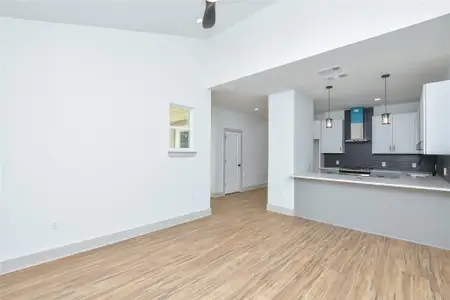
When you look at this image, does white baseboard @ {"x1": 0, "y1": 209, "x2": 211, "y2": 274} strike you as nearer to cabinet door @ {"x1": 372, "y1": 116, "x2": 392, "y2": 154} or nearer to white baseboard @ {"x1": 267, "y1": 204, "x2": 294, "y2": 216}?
white baseboard @ {"x1": 267, "y1": 204, "x2": 294, "y2": 216}

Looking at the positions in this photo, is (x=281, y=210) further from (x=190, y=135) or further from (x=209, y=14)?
(x=209, y=14)

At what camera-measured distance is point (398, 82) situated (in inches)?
170

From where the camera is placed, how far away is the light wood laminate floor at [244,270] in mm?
2191

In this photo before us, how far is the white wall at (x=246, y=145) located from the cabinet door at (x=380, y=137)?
11.8 ft

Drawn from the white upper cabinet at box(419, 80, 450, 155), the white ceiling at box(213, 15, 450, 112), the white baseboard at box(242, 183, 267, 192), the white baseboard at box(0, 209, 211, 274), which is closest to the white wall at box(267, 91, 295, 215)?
the white ceiling at box(213, 15, 450, 112)

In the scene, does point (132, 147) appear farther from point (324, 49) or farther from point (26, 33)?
point (324, 49)

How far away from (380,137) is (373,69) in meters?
3.26

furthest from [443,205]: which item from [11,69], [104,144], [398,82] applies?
[11,69]

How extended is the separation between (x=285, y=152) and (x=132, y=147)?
3076 millimetres

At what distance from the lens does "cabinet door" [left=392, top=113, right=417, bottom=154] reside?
222 inches

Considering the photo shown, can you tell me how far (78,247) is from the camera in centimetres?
306

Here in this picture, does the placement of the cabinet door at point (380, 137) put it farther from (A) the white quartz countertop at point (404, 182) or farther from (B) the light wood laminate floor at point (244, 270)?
(B) the light wood laminate floor at point (244, 270)

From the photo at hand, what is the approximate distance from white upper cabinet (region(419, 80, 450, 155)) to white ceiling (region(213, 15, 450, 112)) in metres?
0.51

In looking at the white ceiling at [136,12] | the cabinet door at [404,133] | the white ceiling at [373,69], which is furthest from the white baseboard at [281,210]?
the white ceiling at [136,12]
